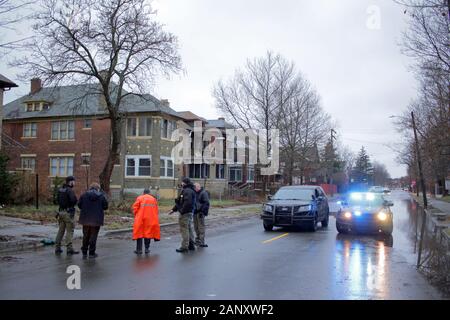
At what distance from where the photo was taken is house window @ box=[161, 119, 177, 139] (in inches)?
1514

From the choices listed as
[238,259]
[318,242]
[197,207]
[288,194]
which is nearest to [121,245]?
[197,207]

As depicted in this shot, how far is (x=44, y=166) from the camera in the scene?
3997 cm

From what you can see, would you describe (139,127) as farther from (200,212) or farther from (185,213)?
(185,213)

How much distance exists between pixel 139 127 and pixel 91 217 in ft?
90.0

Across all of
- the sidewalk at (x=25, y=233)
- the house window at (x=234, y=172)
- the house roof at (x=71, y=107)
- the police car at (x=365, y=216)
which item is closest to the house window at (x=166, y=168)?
the house roof at (x=71, y=107)

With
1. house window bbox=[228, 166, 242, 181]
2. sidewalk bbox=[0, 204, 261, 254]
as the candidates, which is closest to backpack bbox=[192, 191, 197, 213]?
sidewalk bbox=[0, 204, 261, 254]

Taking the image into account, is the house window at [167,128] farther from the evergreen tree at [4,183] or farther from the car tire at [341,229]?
the car tire at [341,229]

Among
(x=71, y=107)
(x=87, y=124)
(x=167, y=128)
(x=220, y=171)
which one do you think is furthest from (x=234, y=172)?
(x=71, y=107)

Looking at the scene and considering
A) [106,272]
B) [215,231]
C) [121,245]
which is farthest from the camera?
[215,231]

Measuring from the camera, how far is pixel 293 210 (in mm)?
17547

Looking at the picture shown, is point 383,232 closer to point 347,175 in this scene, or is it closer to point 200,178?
point 200,178

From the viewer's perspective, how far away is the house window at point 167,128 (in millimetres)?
38463

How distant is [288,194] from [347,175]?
89680 millimetres

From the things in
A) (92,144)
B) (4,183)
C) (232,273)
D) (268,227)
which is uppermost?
(92,144)
